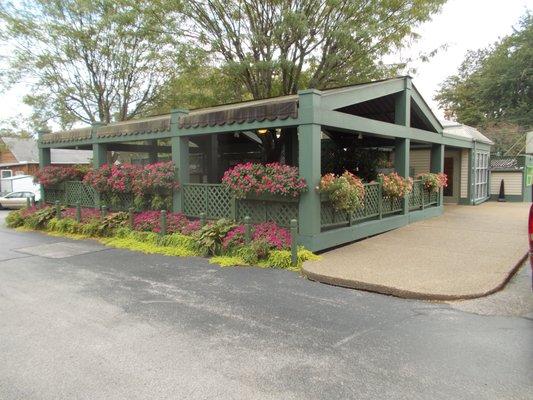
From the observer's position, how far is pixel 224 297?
5.54m

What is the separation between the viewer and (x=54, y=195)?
1457 centimetres

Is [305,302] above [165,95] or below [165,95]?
below

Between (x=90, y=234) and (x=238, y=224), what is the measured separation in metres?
4.79

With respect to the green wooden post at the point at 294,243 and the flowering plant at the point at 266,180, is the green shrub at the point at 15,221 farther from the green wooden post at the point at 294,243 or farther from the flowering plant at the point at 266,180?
the green wooden post at the point at 294,243

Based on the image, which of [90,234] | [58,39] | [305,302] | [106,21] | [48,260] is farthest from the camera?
[58,39]

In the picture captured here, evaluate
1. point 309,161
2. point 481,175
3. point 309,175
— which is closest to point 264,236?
point 309,175

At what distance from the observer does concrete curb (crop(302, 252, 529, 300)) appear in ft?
16.9

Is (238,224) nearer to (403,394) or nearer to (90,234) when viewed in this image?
(90,234)

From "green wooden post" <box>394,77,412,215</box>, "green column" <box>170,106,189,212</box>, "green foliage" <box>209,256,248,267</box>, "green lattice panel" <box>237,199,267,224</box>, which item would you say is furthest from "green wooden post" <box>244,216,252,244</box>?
"green wooden post" <box>394,77,412,215</box>

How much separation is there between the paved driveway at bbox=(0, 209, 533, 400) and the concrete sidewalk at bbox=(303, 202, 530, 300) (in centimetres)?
27

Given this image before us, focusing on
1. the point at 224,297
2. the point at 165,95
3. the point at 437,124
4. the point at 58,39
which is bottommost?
the point at 224,297

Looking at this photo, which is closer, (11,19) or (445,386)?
(445,386)

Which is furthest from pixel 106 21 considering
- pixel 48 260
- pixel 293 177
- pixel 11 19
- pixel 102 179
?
pixel 293 177

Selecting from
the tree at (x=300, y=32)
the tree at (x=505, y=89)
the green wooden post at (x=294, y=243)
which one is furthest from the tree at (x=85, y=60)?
the tree at (x=505, y=89)
